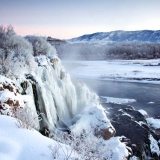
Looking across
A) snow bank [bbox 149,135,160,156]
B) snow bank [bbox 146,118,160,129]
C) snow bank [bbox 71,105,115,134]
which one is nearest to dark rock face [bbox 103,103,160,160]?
snow bank [bbox 149,135,160,156]

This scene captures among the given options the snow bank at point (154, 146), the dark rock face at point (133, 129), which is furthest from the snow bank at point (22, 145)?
the snow bank at point (154, 146)

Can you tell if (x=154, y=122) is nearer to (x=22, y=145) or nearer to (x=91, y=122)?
(x=91, y=122)

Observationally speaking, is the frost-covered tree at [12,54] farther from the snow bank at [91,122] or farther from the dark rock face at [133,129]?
the dark rock face at [133,129]

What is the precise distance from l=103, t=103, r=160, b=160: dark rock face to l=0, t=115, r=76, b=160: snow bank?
932 cm

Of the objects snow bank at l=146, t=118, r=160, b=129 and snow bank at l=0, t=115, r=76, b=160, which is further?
snow bank at l=146, t=118, r=160, b=129

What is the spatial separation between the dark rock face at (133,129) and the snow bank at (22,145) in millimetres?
9322

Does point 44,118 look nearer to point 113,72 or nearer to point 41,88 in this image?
point 41,88

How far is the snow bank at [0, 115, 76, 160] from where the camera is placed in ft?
15.2

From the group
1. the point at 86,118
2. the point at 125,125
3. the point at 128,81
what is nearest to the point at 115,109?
the point at 125,125

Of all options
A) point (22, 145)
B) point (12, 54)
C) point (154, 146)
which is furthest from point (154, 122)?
point (22, 145)

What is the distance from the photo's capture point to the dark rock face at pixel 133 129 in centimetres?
1351

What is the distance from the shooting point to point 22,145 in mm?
4957

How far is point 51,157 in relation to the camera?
4.74 m

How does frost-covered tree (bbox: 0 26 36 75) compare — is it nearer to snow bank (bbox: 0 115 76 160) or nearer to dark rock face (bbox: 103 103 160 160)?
snow bank (bbox: 0 115 76 160)
